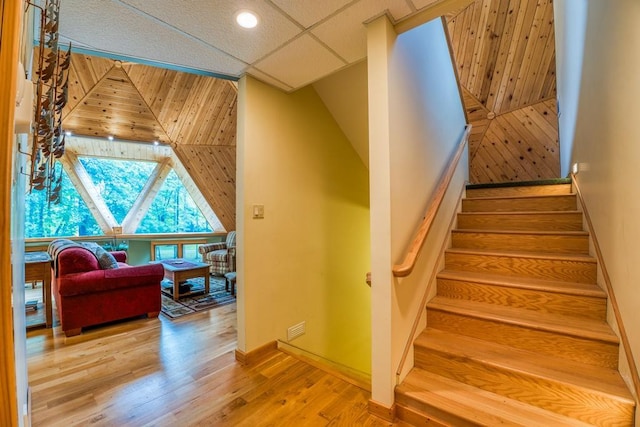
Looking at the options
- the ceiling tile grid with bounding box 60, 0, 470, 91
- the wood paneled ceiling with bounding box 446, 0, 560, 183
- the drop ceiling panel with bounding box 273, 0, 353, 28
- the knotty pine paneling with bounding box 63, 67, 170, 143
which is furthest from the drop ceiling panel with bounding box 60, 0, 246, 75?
the wood paneled ceiling with bounding box 446, 0, 560, 183

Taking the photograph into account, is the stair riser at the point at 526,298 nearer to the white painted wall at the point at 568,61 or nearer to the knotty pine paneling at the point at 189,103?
the white painted wall at the point at 568,61

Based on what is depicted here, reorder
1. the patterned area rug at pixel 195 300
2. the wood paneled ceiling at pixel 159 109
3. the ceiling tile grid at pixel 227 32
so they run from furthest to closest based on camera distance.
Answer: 1. the wood paneled ceiling at pixel 159 109
2. the patterned area rug at pixel 195 300
3. the ceiling tile grid at pixel 227 32

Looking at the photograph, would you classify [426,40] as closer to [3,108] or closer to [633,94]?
[633,94]

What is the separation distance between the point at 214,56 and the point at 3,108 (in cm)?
179

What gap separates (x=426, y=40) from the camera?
2246mm

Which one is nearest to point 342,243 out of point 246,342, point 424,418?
point 246,342

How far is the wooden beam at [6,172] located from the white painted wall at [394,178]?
143 cm

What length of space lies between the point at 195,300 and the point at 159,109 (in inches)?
131

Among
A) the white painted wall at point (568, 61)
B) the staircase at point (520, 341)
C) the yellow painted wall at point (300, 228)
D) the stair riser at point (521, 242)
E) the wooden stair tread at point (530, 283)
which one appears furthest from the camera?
the white painted wall at point (568, 61)

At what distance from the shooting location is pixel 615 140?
154cm

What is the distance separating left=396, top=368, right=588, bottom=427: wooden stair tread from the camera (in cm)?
136

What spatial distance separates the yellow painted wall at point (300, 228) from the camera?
Answer: 228 cm

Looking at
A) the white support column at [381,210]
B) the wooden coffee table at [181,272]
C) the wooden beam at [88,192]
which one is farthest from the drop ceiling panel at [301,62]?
the wooden beam at [88,192]

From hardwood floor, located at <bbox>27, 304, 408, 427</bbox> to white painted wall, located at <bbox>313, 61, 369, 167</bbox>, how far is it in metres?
2.45
